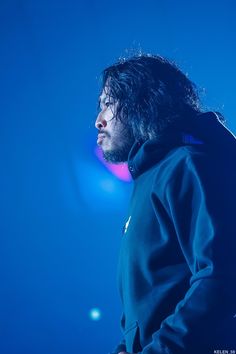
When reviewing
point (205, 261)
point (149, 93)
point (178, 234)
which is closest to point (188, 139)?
point (178, 234)

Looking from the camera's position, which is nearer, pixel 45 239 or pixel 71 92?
pixel 71 92

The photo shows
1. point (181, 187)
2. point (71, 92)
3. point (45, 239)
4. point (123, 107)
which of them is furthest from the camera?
point (45, 239)

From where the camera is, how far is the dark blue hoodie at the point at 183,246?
93cm

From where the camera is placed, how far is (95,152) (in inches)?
216

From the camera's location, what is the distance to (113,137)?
1.69 metres

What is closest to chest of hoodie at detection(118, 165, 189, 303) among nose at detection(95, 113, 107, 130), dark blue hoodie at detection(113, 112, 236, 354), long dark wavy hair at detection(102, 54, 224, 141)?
dark blue hoodie at detection(113, 112, 236, 354)

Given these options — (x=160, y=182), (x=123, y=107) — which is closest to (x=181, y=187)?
(x=160, y=182)

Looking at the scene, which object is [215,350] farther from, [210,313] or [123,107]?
[123,107]

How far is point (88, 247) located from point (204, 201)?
5.42m

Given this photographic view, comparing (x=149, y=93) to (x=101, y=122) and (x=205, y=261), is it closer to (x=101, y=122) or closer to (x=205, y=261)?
(x=101, y=122)

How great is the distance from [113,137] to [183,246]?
2.41 feet

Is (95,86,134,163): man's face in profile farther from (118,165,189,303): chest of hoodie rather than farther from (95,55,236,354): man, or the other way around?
(118,165,189,303): chest of hoodie

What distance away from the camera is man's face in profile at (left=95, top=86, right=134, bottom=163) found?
1.67 m

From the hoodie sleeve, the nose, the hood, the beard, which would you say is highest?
the nose
